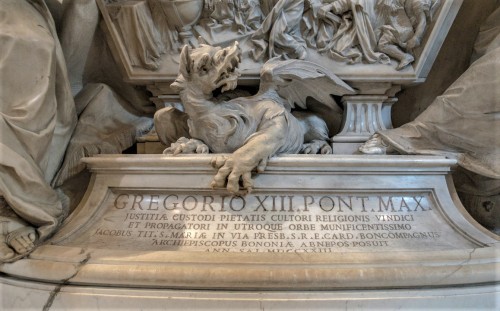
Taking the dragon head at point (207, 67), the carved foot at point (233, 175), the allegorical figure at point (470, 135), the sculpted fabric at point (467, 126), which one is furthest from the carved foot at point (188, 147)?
the sculpted fabric at point (467, 126)

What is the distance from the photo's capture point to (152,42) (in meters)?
2.75

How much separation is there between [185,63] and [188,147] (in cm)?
47

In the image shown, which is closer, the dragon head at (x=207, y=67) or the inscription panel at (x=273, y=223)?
the inscription panel at (x=273, y=223)

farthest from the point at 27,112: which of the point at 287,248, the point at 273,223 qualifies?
the point at 287,248

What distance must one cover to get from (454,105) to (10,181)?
2.53 meters

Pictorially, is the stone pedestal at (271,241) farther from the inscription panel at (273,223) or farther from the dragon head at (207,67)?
the dragon head at (207,67)

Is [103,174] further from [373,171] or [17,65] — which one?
[373,171]

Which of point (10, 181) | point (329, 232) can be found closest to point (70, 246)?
point (10, 181)

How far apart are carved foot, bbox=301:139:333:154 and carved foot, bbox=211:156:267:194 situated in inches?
22.7

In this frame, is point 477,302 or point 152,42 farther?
point 152,42

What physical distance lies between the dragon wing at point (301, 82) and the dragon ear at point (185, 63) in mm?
481

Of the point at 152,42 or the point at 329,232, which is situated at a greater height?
the point at 152,42

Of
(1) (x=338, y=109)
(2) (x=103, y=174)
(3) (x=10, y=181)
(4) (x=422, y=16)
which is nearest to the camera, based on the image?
(3) (x=10, y=181)

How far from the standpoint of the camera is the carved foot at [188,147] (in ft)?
7.75
